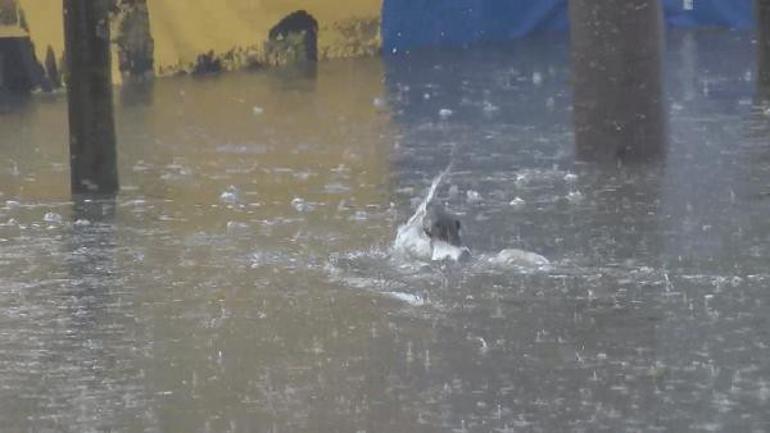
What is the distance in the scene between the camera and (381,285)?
743cm

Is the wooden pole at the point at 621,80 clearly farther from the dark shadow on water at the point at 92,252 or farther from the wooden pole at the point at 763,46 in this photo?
the wooden pole at the point at 763,46

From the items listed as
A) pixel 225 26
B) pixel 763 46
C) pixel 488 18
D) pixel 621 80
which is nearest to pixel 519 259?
pixel 621 80

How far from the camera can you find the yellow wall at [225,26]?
16.6m

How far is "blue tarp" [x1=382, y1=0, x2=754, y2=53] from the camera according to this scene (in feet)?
66.7

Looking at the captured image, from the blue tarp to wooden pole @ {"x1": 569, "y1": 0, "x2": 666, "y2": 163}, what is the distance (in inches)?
379

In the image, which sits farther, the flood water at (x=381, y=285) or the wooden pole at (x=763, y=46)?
the wooden pole at (x=763, y=46)

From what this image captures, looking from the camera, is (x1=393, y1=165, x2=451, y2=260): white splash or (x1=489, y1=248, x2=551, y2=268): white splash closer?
(x1=489, y1=248, x2=551, y2=268): white splash

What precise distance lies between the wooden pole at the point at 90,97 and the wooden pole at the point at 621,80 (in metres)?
2.76

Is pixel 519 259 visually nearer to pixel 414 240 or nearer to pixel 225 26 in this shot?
pixel 414 240

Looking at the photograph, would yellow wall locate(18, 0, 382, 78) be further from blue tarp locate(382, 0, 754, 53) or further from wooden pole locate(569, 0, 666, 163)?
wooden pole locate(569, 0, 666, 163)

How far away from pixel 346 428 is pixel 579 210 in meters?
3.90

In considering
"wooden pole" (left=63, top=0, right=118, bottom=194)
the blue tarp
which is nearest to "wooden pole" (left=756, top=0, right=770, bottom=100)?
"wooden pole" (left=63, top=0, right=118, bottom=194)

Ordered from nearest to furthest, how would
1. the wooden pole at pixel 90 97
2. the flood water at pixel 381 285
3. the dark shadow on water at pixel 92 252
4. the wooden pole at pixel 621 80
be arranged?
the flood water at pixel 381 285 → the dark shadow on water at pixel 92 252 → the wooden pole at pixel 90 97 → the wooden pole at pixel 621 80

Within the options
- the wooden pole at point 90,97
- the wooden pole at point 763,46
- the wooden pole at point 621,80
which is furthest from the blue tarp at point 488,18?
the wooden pole at point 90,97
